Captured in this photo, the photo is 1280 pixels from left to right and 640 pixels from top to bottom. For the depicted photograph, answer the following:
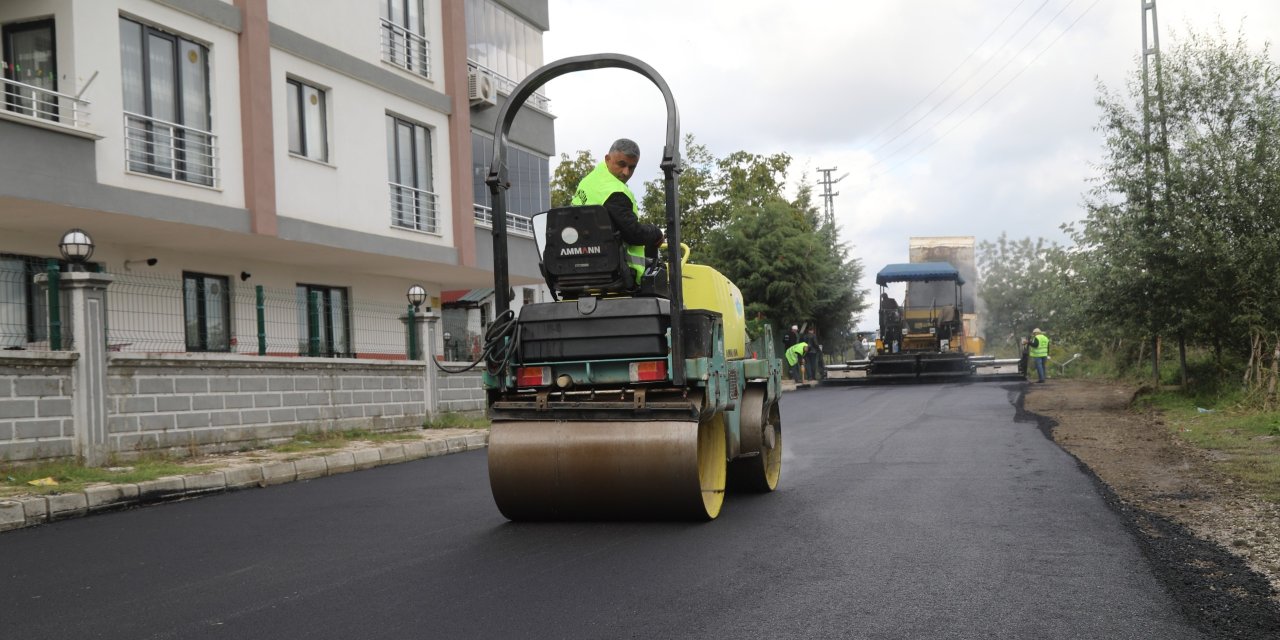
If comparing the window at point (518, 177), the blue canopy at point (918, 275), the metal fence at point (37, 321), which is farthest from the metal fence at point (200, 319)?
the blue canopy at point (918, 275)

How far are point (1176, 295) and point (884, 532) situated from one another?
13.0 m

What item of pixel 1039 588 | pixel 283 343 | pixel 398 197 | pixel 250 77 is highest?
pixel 250 77

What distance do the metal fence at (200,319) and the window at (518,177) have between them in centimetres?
411

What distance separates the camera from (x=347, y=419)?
15.8 meters

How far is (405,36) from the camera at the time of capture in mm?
20984

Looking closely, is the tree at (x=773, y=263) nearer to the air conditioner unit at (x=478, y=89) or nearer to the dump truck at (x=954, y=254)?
the dump truck at (x=954, y=254)

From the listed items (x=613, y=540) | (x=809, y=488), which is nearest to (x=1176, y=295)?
(x=809, y=488)

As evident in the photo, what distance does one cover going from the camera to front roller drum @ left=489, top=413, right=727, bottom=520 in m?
6.74

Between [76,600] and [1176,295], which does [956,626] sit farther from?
[1176,295]

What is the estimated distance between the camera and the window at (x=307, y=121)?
1797 cm

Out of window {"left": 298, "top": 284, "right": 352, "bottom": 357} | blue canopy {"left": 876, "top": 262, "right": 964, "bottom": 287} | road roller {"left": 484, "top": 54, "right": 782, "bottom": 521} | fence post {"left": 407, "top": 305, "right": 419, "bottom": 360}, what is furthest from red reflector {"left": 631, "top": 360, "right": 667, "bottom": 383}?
blue canopy {"left": 876, "top": 262, "right": 964, "bottom": 287}

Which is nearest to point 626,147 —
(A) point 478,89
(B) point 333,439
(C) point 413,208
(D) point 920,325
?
(B) point 333,439

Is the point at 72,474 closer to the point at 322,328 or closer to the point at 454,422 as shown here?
the point at 322,328

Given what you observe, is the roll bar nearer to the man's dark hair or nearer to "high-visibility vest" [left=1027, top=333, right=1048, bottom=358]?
the man's dark hair
